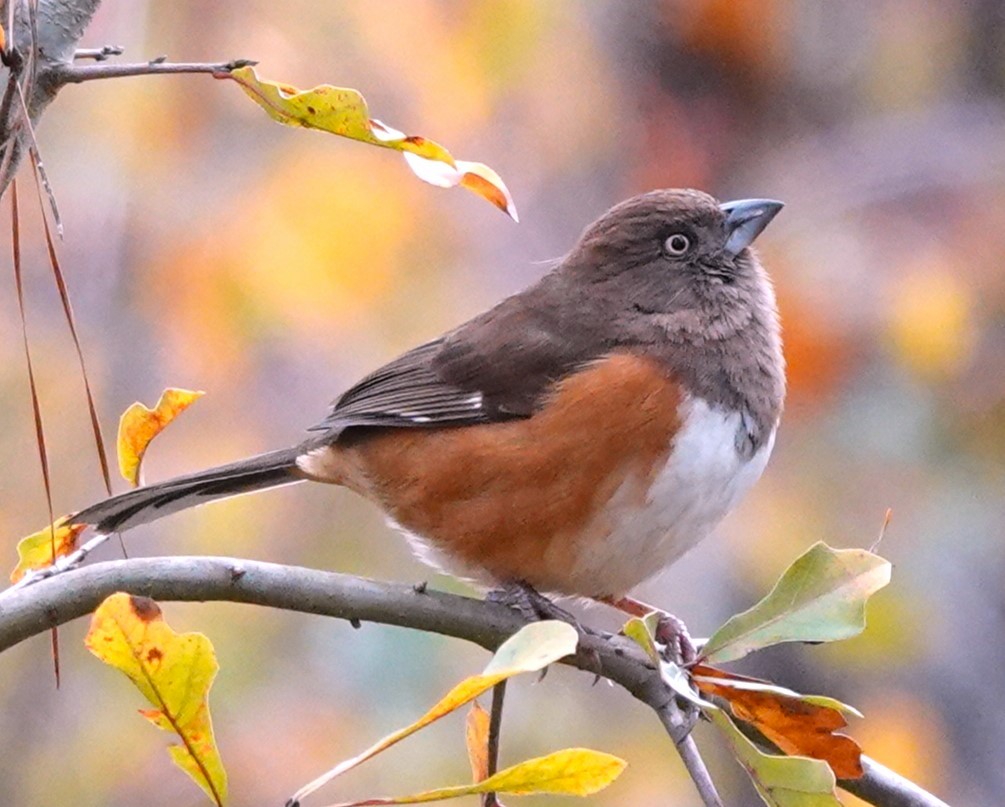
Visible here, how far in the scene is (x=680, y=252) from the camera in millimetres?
3102

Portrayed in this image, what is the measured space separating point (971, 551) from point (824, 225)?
49.8 inches

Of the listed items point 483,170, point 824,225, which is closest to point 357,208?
point 824,225

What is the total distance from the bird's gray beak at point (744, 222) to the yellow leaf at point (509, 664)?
1.81 m

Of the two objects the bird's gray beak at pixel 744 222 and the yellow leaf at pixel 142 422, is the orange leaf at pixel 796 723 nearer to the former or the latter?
the yellow leaf at pixel 142 422

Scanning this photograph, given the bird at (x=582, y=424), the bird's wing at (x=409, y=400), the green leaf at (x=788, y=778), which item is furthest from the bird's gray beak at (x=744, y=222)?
the green leaf at (x=788, y=778)

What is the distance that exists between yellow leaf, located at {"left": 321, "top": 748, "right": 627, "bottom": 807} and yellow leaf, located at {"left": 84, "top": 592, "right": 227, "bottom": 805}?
175 mm

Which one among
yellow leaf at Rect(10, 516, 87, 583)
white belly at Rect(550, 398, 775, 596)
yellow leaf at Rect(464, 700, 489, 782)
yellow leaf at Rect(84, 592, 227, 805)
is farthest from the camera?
white belly at Rect(550, 398, 775, 596)

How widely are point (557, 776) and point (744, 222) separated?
74.1 inches

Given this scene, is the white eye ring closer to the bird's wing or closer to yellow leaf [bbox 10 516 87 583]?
the bird's wing

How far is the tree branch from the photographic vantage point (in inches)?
64.2

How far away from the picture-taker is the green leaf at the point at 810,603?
172 cm

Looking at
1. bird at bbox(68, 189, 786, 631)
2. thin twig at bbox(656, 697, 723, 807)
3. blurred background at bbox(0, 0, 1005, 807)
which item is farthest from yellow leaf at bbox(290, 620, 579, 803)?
blurred background at bbox(0, 0, 1005, 807)

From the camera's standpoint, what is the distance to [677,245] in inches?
122

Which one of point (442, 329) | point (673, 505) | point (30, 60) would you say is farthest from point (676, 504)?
point (442, 329)
